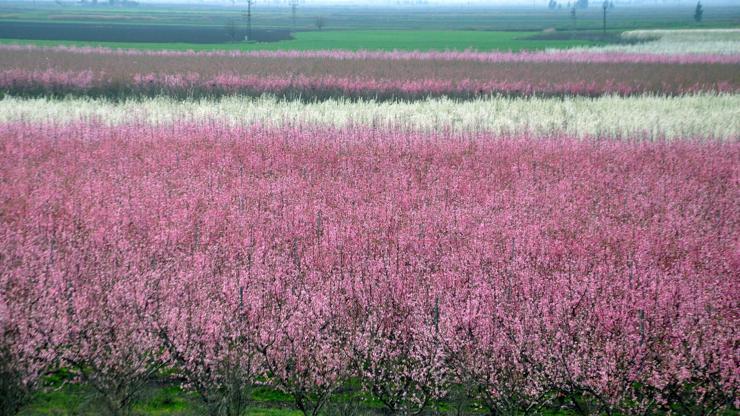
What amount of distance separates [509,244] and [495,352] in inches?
120

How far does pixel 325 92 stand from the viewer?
1081 inches

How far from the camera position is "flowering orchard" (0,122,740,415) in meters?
6.38

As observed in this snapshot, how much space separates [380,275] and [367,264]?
443 mm

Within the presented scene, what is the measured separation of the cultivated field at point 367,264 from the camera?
21.0 ft

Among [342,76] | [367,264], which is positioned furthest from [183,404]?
[342,76]

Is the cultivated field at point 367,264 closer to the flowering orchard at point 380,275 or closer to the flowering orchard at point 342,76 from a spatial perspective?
the flowering orchard at point 380,275

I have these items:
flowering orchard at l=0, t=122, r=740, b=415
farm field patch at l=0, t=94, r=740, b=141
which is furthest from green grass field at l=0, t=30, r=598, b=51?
flowering orchard at l=0, t=122, r=740, b=415

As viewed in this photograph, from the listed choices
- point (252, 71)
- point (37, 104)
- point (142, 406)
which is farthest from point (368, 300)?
point (252, 71)

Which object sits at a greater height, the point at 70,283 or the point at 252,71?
the point at 252,71

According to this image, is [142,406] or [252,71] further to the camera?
[252,71]

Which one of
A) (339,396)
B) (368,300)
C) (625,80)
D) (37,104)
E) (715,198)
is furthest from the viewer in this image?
(625,80)

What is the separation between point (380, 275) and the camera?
8156 mm

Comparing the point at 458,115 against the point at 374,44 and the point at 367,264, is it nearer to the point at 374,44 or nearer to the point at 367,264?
the point at 367,264

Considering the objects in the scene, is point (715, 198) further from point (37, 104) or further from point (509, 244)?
point (37, 104)
